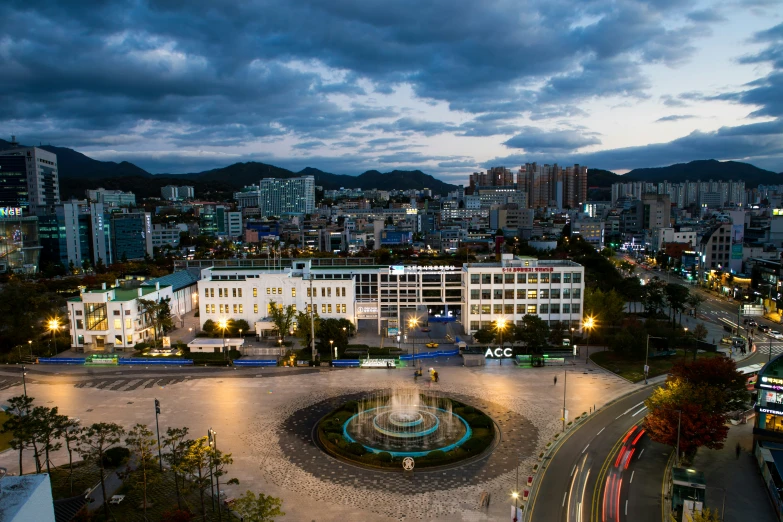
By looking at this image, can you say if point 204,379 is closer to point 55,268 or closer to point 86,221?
point 55,268

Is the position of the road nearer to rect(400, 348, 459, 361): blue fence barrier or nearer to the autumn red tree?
the autumn red tree

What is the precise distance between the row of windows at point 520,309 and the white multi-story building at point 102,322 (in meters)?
39.9

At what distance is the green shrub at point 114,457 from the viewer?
31219 millimetres

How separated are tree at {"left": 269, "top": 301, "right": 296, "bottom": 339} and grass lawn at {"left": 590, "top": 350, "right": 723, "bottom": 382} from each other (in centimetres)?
3328

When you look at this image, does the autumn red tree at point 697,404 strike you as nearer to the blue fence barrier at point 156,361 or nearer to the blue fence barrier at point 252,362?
the blue fence barrier at point 252,362

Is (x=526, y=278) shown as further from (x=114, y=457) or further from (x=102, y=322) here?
(x=102, y=322)

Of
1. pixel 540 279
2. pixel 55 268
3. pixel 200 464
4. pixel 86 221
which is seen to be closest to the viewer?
pixel 200 464

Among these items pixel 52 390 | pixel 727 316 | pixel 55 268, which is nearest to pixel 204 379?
pixel 52 390

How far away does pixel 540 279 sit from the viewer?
201 ft

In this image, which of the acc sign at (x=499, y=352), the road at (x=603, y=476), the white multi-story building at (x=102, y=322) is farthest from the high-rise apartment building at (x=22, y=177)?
the road at (x=603, y=476)

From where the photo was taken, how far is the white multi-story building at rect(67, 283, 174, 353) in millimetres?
57094

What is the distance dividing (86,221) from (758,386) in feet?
449

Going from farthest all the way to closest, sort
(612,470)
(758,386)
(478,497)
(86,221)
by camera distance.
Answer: (86,221)
(758,386)
(612,470)
(478,497)

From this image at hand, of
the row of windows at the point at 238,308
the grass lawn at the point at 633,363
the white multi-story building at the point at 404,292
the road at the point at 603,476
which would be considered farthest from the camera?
the row of windows at the point at 238,308
